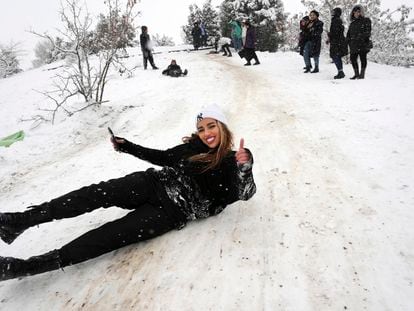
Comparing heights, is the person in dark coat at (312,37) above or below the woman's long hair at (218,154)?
above

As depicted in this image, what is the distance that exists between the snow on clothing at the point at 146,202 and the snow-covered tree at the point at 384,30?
15205 mm

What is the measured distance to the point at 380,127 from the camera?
174 inches

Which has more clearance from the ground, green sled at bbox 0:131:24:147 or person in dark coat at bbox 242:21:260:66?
person in dark coat at bbox 242:21:260:66

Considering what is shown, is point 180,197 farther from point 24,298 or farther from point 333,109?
point 333,109

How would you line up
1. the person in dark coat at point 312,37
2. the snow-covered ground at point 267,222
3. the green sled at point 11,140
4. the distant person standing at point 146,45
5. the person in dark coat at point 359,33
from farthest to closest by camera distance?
the distant person standing at point 146,45 → the person in dark coat at point 312,37 → the person in dark coat at point 359,33 → the green sled at point 11,140 → the snow-covered ground at point 267,222

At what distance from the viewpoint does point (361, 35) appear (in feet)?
25.1

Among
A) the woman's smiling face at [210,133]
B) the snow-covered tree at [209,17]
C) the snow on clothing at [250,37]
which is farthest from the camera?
the snow-covered tree at [209,17]

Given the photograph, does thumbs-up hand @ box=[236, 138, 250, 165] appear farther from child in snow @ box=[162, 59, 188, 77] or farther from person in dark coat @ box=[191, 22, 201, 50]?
person in dark coat @ box=[191, 22, 201, 50]

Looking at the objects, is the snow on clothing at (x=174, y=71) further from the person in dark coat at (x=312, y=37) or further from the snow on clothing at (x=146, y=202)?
the snow on clothing at (x=146, y=202)

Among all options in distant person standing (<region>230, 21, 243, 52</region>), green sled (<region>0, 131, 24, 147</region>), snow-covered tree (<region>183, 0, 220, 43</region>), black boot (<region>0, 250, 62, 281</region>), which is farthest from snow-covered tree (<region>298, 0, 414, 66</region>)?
black boot (<region>0, 250, 62, 281</region>)

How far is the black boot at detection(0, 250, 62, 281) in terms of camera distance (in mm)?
2131

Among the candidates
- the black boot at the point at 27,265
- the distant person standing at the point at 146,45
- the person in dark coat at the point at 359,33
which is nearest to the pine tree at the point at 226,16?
the distant person standing at the point at 146,45

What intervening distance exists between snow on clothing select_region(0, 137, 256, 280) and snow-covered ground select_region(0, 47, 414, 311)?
0.16 meters

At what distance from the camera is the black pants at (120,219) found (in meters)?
2.31
